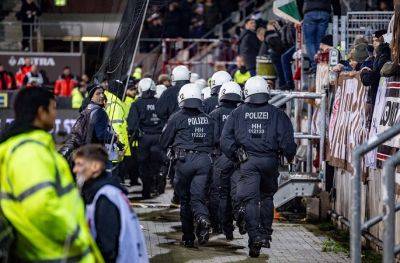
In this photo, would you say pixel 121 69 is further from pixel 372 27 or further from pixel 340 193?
pixel 372 27

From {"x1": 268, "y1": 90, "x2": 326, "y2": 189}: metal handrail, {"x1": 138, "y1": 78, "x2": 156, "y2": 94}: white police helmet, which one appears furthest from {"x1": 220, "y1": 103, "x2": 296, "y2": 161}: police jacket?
{"x1": 138, "y1": 78, "x2": 156, "y2": 94}: white police helmet

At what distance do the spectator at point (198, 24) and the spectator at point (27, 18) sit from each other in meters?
5.30

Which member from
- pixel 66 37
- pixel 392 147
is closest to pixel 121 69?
pixel 392 147

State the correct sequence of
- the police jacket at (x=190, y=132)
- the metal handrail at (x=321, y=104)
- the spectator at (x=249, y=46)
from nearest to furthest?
the police jacket at (x=190, y=132)
the metal handrail at (x=321, y=104)
the spectator at (x=249, y=46)

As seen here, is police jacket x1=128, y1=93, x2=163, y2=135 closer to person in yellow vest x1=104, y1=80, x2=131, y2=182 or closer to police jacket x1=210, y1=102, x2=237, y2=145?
person in yellow vest x1=104, y1=80, x2=131, y2=182

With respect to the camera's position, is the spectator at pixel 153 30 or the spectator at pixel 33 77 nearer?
the spectator at pixel 33 77

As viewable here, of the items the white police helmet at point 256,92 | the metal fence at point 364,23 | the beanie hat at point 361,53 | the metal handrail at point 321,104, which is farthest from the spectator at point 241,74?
the white police helmet at point 256,92

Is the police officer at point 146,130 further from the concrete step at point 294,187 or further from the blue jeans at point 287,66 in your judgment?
the concrete step at point 294,187

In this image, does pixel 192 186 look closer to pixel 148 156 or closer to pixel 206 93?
pixel 206 93

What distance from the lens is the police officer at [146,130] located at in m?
19.5

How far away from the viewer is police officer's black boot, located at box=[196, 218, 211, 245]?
13.9 meters

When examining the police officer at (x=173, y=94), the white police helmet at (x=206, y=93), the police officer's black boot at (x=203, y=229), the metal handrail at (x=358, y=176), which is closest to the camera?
the metal handrail at (x=358, y=176)

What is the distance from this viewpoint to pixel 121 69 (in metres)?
13.9

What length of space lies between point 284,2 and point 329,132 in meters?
4.21
